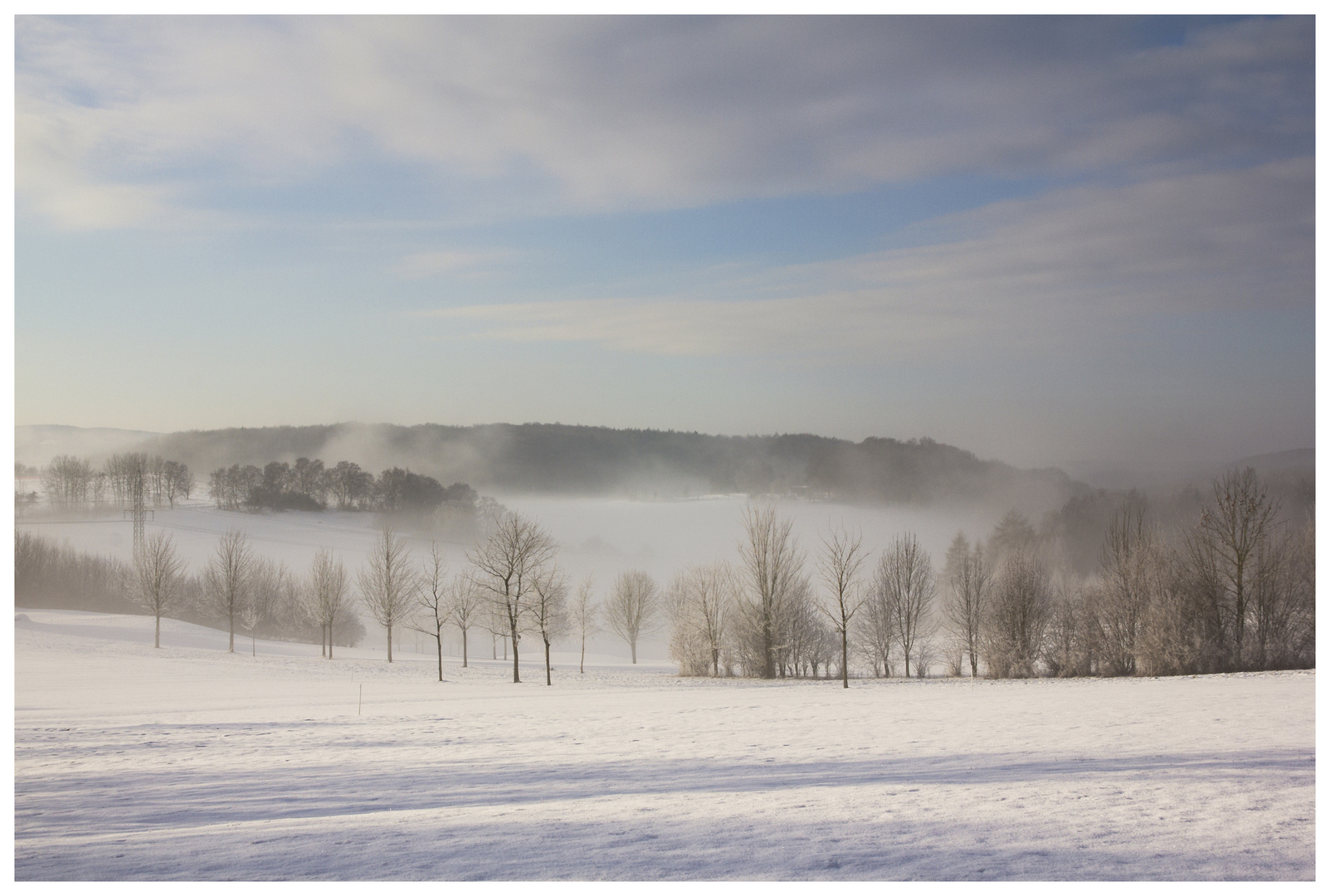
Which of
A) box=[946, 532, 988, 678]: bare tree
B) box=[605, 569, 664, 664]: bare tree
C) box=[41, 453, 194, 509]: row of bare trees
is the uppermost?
box=[41, 453, 194, 509]: row of bare trees

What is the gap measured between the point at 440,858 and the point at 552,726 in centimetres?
607

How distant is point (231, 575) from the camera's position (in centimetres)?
3578

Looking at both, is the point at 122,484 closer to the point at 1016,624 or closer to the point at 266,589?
the point at 266,589

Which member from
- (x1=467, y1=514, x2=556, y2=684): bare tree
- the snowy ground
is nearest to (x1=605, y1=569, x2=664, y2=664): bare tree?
(x1=467, y1=514, x2=556, y2=684): bare tree

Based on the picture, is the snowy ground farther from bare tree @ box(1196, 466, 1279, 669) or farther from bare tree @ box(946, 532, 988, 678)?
bare tree @ box(946, 532, 988, 678)

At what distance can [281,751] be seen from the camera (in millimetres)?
10102

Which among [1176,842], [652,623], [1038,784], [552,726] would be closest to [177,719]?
[552,726]

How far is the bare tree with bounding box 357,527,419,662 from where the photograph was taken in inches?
1359

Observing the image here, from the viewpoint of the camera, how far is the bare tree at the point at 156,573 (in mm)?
33562

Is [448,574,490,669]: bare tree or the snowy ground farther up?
the snowy ground

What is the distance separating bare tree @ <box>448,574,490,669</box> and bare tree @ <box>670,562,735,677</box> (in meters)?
7.42

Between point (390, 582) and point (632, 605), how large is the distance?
16646 millimetres

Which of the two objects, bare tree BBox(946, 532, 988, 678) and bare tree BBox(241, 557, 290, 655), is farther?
bare tree BBox(241, 557, 290, 655)

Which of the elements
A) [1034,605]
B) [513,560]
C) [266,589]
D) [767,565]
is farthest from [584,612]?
[1034,605]
